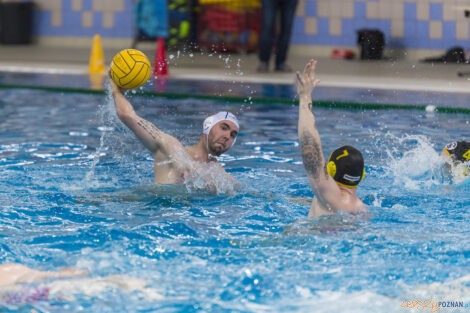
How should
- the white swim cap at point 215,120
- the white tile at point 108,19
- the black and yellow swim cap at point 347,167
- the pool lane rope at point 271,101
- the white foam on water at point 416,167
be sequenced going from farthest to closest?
the white tile at point 108,19 < the pool lane rope at point 271,101 < the white foam on water at point 416,167 < the white swim cap at point 215,120 < the black and yellow swim cap at point 347,167

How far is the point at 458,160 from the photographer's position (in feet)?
17.8

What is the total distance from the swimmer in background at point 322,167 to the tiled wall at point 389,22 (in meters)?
9.62

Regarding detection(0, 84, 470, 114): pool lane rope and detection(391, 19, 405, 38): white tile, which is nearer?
detection(0, 84, 470, 114): pool lane rope

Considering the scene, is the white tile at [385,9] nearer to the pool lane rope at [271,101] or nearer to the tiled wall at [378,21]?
the tiled wall at [378,21]

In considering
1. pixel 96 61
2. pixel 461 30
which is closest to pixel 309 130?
pixel 96 61

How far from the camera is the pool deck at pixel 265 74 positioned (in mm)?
10375

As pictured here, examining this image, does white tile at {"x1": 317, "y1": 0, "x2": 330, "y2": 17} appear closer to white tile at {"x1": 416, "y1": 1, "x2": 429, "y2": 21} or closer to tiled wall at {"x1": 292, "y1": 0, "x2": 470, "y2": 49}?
tiled wall at {"x1": 292, "y1": 0, "x2": 470, "y2": 49}

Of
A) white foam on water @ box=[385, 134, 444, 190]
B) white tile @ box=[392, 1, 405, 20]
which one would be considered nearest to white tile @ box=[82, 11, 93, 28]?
white tile @ box=[392, 1, 405, 20]

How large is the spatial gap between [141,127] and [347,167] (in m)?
1.48

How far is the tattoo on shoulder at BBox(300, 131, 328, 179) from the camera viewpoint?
A: 12.3 ft

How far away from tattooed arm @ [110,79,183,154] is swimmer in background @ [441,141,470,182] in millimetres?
1973

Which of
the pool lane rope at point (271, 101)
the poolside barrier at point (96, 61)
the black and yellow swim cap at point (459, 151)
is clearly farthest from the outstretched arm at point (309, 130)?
the poolside barrier at point (96, 61)

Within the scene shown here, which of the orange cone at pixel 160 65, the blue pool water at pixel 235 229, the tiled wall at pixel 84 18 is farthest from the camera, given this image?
the tiled wall at pixel 84 18

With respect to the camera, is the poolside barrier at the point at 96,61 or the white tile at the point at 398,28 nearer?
the poolside barrier at the point at 96,61
